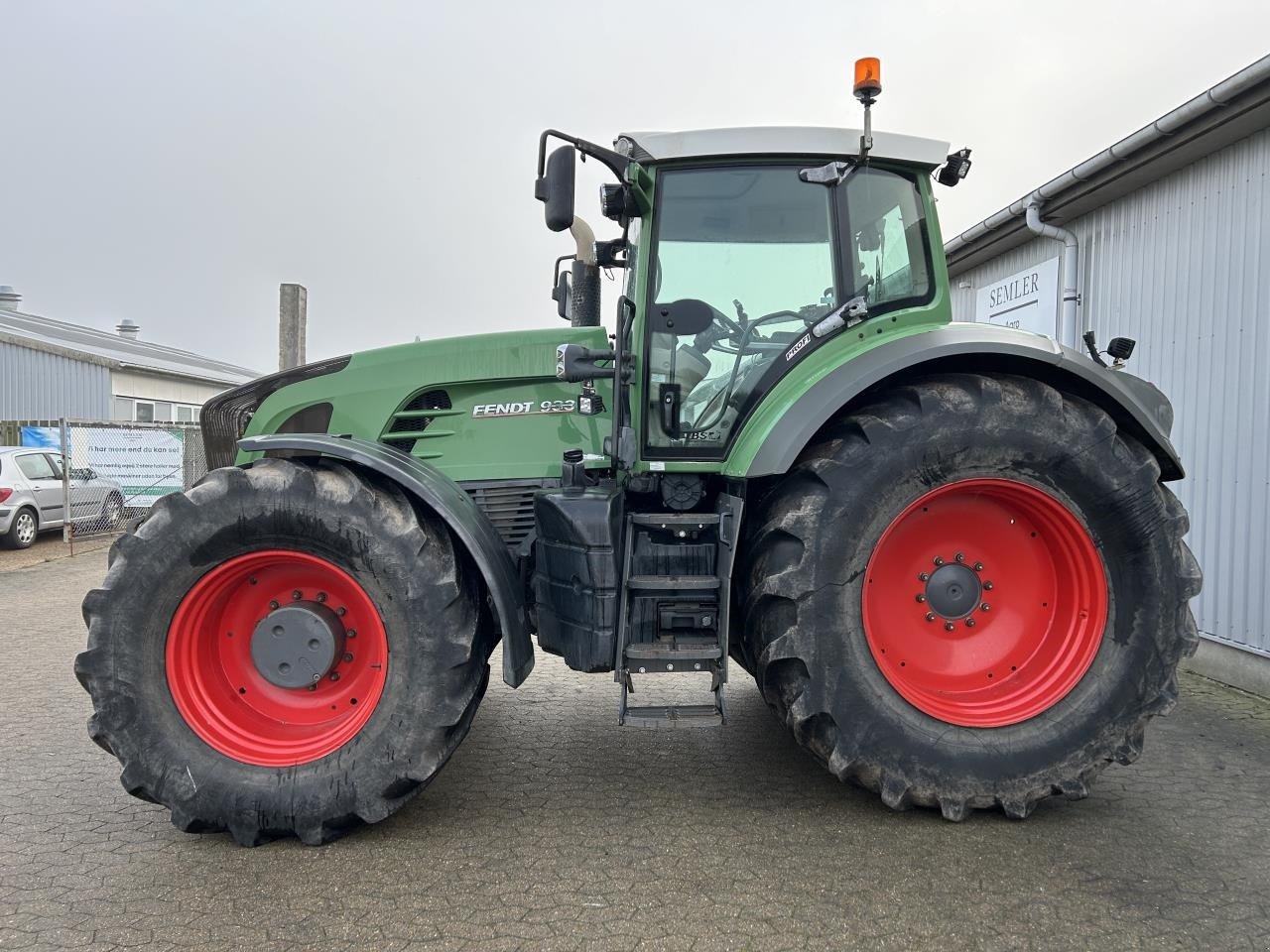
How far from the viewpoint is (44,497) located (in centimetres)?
1202

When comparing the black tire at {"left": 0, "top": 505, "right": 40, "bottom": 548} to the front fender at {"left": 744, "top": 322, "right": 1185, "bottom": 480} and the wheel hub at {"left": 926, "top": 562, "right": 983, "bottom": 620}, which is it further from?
the wheel hub at {"left": 926, "top": 562, "right": 983, "bottom": 620}

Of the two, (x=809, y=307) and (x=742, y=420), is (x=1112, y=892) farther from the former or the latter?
(x=809, y=307)

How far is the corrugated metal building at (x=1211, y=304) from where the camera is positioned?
498 cm

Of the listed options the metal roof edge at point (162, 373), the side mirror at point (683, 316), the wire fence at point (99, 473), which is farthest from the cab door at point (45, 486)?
the side mirror at point (683, 316)

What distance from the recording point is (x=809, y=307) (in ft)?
11.3

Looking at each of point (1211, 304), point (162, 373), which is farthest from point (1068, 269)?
point (162, 373)

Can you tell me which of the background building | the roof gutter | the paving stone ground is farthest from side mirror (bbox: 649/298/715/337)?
the background building

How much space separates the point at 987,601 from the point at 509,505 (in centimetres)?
195

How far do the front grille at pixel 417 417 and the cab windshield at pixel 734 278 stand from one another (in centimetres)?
97

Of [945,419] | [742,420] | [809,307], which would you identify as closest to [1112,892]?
[945,419]

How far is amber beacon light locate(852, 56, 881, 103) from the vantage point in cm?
313

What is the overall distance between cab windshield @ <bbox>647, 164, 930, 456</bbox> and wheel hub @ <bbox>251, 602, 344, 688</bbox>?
1.39m

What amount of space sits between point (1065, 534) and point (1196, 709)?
2.16 meters

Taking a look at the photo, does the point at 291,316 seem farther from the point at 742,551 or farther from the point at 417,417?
the point at 742,551
